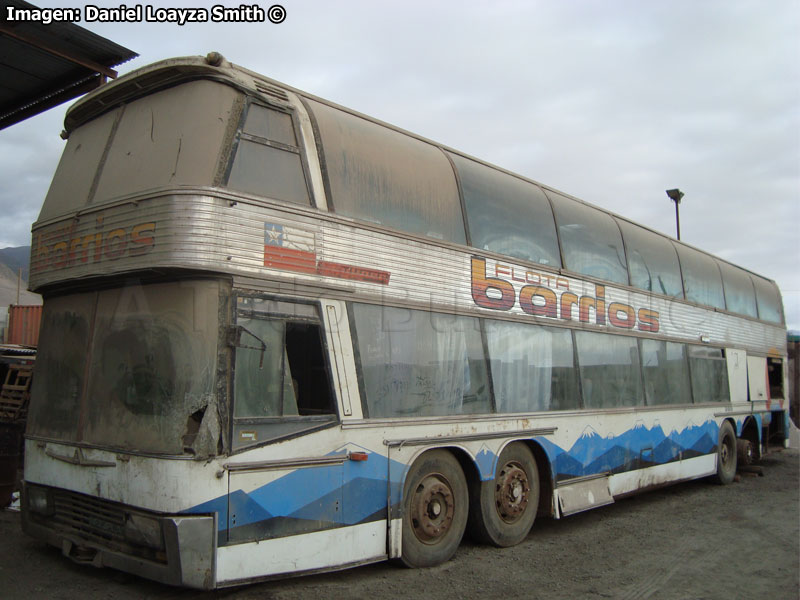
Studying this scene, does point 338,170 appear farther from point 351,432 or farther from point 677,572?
point 677,572

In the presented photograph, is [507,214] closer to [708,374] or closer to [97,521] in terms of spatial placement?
[97,521]

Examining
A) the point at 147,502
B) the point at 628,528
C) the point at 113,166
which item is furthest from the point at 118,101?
the point at 628,528

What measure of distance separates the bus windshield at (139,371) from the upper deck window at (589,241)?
5.46 m

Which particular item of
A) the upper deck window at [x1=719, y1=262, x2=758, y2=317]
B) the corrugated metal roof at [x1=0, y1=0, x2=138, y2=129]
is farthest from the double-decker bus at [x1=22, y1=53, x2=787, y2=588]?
the upper deck window at [x1=719, y1=262, x2=758, y2=317]

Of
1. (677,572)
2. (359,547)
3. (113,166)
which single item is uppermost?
(113,166)

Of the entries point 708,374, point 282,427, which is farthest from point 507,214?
point 708,374

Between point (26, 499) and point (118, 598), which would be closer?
point (118, 598)

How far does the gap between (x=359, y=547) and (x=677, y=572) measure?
3296 mm

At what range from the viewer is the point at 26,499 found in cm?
580

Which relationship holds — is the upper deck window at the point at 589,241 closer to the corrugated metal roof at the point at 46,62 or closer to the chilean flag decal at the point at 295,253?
the chilean flag decal at the point at 295,253

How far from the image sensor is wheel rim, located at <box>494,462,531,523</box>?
7164 millimetres

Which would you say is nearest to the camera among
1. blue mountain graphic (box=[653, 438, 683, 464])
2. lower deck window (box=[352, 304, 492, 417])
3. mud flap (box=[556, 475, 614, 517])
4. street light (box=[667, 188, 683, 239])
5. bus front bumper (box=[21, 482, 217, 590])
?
bus front bumper (box=[21, 482, 217, 590])

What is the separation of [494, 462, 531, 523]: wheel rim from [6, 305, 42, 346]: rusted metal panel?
2118 cm

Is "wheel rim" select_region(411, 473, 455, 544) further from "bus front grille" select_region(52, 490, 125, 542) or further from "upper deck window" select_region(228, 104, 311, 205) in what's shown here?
"upper deck window" select_region(228, 104, 311, 205)
